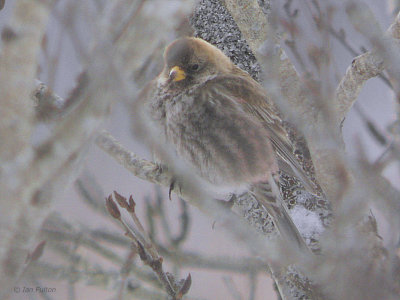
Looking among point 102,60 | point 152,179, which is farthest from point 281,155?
point 102,60

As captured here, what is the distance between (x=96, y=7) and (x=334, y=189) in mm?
1227

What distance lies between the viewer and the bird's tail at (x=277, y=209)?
229 centimetres

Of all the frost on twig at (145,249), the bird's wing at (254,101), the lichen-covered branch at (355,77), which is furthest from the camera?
the bird's wing at (254,101)

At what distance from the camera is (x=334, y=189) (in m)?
1.74

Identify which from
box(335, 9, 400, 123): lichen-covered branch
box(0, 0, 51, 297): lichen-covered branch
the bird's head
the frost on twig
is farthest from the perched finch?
box(0, 0, 51, 297): lichen-covered branch

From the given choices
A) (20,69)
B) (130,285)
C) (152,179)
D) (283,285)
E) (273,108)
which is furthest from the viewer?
(273,108)

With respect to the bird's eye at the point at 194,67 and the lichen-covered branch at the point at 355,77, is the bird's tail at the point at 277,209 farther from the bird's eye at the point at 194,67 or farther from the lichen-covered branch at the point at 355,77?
the bird's eye at the point at 194,67

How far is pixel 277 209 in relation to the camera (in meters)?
2.52

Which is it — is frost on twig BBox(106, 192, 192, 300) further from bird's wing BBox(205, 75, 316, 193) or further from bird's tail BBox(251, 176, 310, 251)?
bird's wing BBox(205, 75, 316, 193)

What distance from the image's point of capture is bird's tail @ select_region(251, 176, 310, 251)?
2285mm

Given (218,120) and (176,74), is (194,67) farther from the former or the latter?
(218,120)

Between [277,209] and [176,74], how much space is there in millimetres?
982

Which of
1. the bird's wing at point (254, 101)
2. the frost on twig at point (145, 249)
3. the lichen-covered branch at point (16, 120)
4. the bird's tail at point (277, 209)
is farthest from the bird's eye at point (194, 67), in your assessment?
the lichen-covered branch at point (16, 120)

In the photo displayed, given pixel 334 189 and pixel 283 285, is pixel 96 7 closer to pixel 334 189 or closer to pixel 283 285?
pixel 334 189
